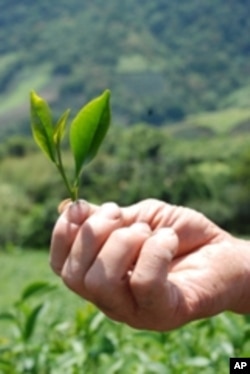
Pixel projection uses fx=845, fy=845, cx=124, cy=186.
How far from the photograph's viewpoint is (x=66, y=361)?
2.02 metres

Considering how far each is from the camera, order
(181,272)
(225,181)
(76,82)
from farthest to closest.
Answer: (76,82) → (225,181) → (181,272)

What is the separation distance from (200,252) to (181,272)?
0.07 metres

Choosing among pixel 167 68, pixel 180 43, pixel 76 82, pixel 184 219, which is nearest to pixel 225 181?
pixel 184 219

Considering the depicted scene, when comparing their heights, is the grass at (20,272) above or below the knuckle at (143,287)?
below

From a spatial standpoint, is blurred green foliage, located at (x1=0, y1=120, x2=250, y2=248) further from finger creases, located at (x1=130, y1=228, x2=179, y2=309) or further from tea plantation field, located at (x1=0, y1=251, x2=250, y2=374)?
finger creases, located at (x1=130, y1=228, x2=179, y2=309)

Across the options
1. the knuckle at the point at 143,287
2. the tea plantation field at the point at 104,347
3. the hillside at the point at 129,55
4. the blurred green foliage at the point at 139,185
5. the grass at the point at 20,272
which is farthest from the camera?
the hillside at the point at 129,55

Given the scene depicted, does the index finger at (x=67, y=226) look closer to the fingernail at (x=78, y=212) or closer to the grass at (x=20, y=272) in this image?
the fingernail at (x=78, y=212)

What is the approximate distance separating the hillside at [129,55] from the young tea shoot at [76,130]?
1673 inches

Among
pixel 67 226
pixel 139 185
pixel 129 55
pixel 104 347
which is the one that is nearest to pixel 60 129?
pixel 67 226

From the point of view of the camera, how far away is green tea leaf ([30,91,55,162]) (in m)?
0.75

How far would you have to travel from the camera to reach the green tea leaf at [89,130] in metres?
0.75

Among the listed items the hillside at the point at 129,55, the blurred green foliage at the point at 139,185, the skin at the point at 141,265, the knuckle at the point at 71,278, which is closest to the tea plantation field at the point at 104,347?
the skin at the point at 141,265

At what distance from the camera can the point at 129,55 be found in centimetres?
5406

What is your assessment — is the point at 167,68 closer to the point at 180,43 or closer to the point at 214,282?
the point at 180,43
